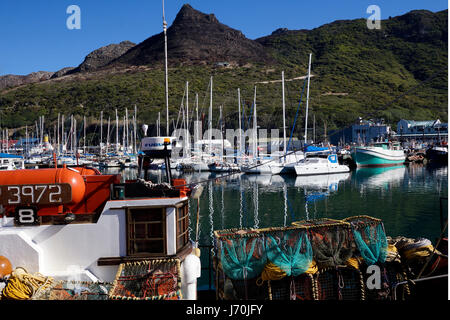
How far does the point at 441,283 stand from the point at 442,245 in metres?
1.55

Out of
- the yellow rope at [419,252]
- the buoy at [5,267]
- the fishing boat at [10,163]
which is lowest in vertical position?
the yellow rope at [419,252]

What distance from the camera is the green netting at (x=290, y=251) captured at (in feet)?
26.2

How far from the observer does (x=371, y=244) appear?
8.55 metres

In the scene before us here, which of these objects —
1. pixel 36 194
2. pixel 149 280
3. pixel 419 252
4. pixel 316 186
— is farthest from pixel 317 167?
pixel 36 194

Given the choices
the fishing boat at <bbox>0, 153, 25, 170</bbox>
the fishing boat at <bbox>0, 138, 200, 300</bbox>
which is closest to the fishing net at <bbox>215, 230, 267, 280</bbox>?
the fishing boat at <bbox>0, 138, 200, 300</bbox>

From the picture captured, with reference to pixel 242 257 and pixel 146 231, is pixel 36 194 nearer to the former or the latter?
pixel 146 231

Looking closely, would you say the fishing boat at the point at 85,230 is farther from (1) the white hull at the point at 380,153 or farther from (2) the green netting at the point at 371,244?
(1) the white hull at the point at 380,153

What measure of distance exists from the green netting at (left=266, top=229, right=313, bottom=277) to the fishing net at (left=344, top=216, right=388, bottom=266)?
4.22 feet

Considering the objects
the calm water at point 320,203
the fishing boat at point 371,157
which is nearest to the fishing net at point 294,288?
the calm water at point 320,203

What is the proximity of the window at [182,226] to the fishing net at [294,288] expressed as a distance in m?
2.20

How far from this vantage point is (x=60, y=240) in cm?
795

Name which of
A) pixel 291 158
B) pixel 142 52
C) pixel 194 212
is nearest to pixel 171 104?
pixel 291 158

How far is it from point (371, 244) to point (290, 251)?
2057mm
